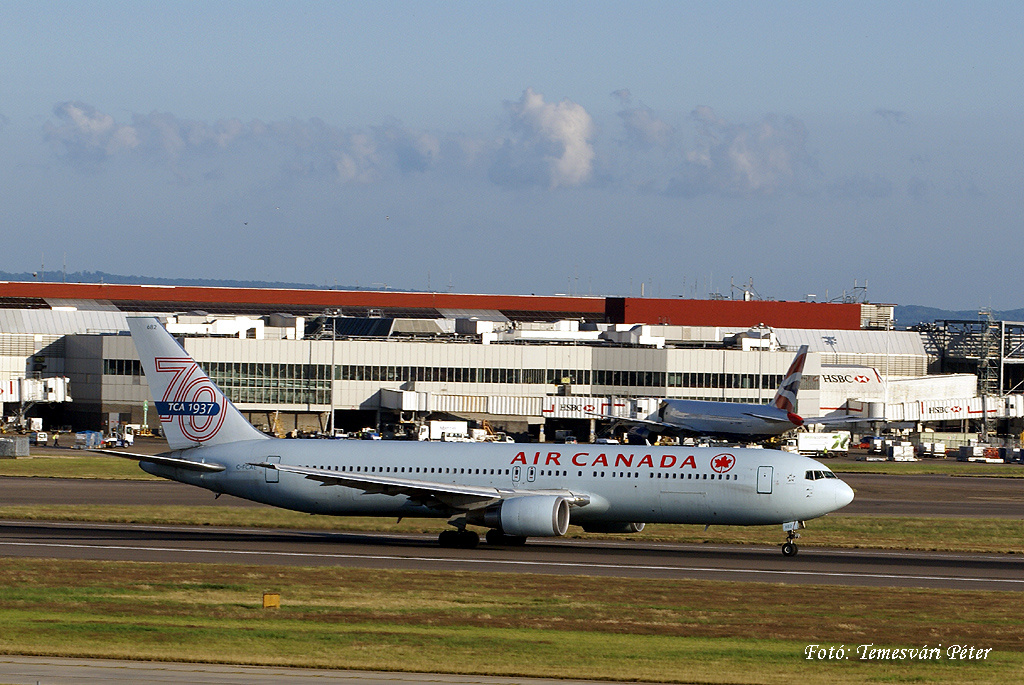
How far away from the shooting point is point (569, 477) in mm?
48094

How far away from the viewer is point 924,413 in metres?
153

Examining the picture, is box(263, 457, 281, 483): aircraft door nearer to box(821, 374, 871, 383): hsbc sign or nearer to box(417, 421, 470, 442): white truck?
box(417, 421, 470, 442): white truck

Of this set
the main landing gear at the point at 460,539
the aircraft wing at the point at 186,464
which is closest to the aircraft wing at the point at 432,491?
the main landing gear at the point at 460,539

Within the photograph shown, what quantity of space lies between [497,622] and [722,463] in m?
18.8

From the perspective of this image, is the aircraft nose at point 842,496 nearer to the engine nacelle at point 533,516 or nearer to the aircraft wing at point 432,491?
the aircraft wing at point 432,491

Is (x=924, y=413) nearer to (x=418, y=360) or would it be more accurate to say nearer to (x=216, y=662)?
(x=418, y=360)

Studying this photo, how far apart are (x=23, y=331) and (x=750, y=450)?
121529mm

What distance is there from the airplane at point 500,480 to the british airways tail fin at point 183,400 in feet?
0.19

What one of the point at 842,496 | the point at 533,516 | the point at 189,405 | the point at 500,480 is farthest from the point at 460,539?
the point at 842,496

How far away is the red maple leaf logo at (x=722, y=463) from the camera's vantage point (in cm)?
4783

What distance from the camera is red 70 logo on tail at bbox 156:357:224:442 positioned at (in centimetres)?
5178

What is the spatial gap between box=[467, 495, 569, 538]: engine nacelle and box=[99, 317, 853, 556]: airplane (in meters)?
0.04

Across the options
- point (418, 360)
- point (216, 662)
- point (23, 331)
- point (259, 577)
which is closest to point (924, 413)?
point (418, 360)

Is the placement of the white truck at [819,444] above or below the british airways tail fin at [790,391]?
below
